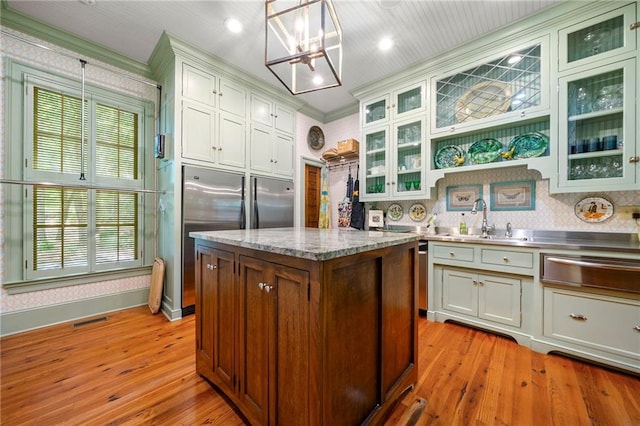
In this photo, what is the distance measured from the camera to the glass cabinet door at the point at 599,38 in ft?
6.21

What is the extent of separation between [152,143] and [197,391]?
2955mm

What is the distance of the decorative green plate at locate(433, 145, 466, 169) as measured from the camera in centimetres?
285

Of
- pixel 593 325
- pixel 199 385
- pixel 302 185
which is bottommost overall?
pixel 199 385

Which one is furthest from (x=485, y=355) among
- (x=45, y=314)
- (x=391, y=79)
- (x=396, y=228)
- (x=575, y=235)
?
(x=45, y=314)

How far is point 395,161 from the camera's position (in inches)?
127

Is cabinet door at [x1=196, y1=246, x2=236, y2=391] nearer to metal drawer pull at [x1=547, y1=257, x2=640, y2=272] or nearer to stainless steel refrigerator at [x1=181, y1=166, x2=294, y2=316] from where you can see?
stainless steel refrigerator at [x1=181, y1=166, x2=294, y2=316]

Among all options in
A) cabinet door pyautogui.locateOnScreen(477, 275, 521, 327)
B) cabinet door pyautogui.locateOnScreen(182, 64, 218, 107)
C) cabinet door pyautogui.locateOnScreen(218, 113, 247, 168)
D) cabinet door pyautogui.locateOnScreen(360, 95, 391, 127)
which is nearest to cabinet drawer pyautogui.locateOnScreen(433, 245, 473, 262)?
cabinet door pyautogui.locateOnScreen(477, 275, 521, 327)

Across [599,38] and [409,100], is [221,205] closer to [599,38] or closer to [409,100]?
[409,100]

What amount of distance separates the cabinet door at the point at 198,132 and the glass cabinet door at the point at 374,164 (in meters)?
2.09

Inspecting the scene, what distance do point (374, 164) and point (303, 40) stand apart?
222 cm

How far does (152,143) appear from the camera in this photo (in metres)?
3.12

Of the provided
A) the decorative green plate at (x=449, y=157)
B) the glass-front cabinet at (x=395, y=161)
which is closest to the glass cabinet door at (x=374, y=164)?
the glass-front cabinet at (x=395, y=161)

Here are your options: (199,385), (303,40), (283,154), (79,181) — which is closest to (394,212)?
(283,154)

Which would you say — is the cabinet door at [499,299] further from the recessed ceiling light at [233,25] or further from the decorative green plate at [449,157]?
the recessed ceiling light at [233,25]
